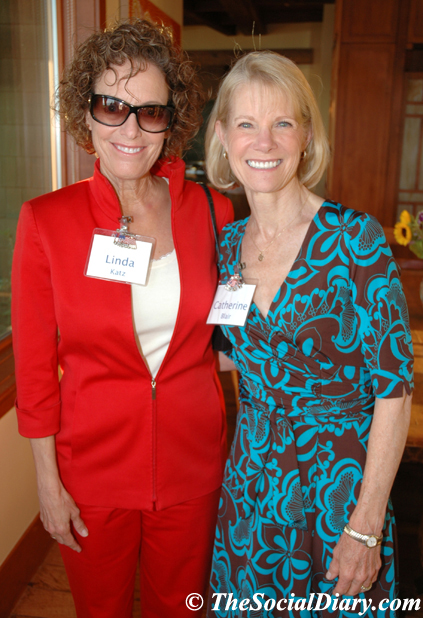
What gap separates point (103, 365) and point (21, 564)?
50.4 inches

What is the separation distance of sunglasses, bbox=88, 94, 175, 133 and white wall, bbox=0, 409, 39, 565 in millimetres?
1218

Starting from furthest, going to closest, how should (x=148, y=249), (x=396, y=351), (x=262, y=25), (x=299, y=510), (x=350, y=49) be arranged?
(x=262, y=25), (x=350, y=49), (x=148, y=249), (x=299, y=510), (x=396, y=351)

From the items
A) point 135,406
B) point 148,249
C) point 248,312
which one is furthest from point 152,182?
point 135,406

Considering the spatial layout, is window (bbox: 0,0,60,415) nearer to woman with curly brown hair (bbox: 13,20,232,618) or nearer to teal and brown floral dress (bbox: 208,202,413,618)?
woman with curly brown hair (bbox: 13,20,232,618)

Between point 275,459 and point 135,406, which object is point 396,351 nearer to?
point 275,459

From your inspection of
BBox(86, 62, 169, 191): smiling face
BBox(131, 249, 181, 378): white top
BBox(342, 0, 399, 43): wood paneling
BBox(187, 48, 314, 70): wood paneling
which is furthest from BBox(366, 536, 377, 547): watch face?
BBox(187, 48, 314, 70): wood paneling

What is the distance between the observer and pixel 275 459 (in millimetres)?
1291

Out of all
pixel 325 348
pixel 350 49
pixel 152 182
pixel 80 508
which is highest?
pixel 350 49

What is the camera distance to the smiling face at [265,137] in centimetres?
129

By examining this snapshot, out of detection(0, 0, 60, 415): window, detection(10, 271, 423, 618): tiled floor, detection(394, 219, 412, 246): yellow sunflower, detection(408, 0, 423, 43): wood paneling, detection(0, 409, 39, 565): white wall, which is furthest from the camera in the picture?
detection(408, 0, 423, 43): wood paneling

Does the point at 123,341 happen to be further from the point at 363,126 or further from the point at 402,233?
the point at 363,126

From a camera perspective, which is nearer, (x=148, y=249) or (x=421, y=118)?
(x=148, y=249)

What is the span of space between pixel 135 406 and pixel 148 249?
39 centimetres

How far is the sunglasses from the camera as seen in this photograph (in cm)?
130
